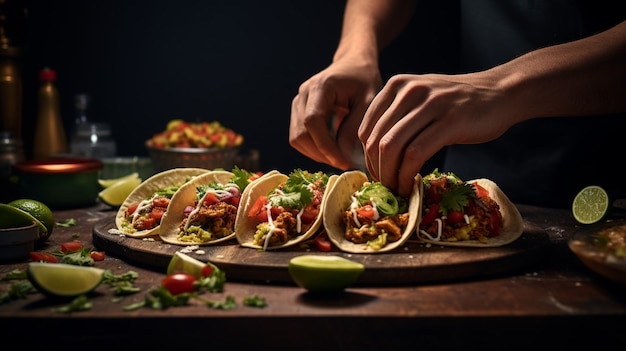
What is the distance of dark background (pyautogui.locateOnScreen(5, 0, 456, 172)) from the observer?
7.02 m

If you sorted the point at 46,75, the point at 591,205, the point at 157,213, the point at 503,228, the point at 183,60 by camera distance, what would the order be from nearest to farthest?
the point at 503,228, the point at 157,213, the point at 591,205, the point at 46,75, the point at 183,60

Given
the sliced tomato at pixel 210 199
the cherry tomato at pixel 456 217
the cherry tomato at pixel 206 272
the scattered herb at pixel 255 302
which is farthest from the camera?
the sliced tomato at pixel 210 199

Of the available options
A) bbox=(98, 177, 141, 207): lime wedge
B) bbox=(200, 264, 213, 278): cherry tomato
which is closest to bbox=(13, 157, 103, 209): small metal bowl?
bbox=(98, 177, 141, 207): lime wedge

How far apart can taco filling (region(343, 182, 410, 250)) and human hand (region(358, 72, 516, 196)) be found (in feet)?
0.54

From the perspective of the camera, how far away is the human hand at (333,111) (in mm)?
3709

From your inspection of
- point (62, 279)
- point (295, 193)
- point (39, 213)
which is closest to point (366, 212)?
point (295, 193)

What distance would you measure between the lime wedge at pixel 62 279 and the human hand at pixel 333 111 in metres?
1.59

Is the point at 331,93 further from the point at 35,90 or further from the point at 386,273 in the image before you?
the point at 35,90

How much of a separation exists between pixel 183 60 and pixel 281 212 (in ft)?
14.5

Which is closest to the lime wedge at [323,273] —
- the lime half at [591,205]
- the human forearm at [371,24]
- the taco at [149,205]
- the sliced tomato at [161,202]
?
the taco at [149,205]

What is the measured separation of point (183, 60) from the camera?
714 centimetres

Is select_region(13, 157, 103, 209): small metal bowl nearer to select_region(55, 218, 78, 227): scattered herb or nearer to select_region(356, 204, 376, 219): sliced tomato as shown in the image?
select_region(55, 218, 78, 227): scattered herb

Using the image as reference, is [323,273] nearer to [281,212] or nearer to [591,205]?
[281,212]

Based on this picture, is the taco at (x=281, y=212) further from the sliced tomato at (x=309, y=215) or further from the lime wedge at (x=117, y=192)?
the lime wedge at (x=117, y=192)
